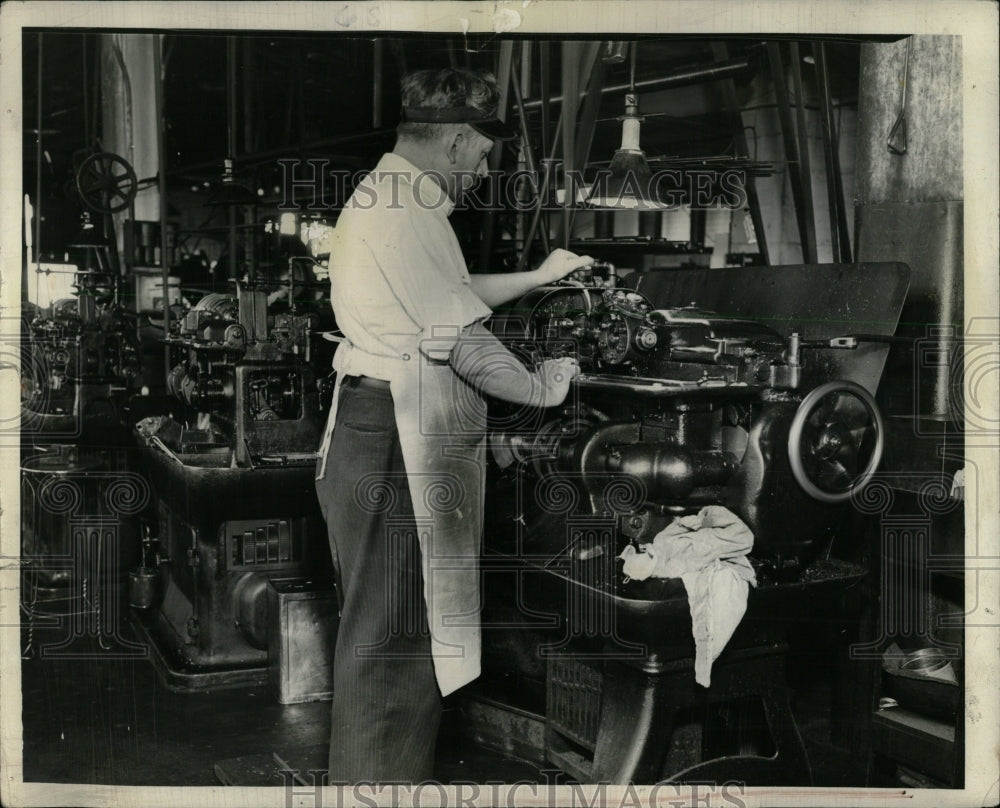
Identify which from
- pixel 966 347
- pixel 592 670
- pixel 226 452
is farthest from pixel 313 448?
pixel 966 347

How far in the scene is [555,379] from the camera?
2133mm

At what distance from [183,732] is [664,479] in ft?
5.37

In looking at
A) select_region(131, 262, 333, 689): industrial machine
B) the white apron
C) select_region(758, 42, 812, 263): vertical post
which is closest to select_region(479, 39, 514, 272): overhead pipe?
the white apron

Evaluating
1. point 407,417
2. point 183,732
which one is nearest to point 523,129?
point 407,417

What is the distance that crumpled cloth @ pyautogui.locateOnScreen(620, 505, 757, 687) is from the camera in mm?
2090

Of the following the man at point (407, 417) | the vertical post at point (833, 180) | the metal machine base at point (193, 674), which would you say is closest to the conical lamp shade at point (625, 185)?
the man at point (407, 417)

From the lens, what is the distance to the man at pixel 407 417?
79.7 inches

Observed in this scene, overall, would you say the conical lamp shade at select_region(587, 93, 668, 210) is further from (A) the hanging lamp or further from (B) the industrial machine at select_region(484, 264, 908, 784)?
(B) the industrial machine at select_region(484, 264, 908, 784)

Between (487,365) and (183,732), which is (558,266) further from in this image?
(183,732)

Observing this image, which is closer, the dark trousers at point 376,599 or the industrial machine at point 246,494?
the dark trousers at point 376,599

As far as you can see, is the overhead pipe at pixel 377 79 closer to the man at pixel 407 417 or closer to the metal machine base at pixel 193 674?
the man at pixel 407 417

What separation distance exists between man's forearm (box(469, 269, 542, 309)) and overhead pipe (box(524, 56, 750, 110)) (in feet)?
7.06

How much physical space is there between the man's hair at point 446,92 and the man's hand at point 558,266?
1.27ft

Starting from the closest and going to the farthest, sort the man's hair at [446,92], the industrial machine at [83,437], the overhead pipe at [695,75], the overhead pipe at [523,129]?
the man's hair at [446,92], the overhead pipe at [523,129], the industrial machine at [83,437], the overhead pipe at [695,75]
